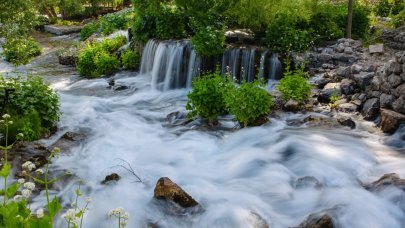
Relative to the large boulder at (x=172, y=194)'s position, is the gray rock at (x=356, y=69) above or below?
above

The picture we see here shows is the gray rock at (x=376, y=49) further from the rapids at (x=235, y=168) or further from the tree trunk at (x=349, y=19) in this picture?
Answer: the rapids at (x=235, y=168)

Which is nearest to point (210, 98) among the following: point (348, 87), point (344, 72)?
point (348, 87)

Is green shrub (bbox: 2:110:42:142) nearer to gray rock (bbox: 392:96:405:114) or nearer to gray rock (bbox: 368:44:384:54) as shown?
gray rock (bbox: 392:96:405:114)

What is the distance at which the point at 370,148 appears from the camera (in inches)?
305

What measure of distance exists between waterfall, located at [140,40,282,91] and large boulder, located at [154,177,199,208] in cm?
623

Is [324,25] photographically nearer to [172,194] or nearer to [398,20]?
[398,20]

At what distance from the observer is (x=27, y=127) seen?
8.55 m

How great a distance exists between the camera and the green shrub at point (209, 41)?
513 inches

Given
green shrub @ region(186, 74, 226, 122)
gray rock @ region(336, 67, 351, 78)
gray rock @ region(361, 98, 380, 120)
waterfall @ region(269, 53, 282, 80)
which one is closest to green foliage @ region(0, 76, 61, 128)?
green shrub @ region(186, 74, 226, 122)

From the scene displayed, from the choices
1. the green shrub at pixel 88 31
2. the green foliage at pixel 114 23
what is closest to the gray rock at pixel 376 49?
the green foliage at pixel 114 23

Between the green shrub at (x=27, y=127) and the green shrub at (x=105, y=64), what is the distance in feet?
24.0

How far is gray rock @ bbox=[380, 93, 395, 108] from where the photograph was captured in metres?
8.86

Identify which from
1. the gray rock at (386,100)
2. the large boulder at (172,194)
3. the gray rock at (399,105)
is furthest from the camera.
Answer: the gray rock at (386,100)

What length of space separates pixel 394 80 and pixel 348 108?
115 centimetres
